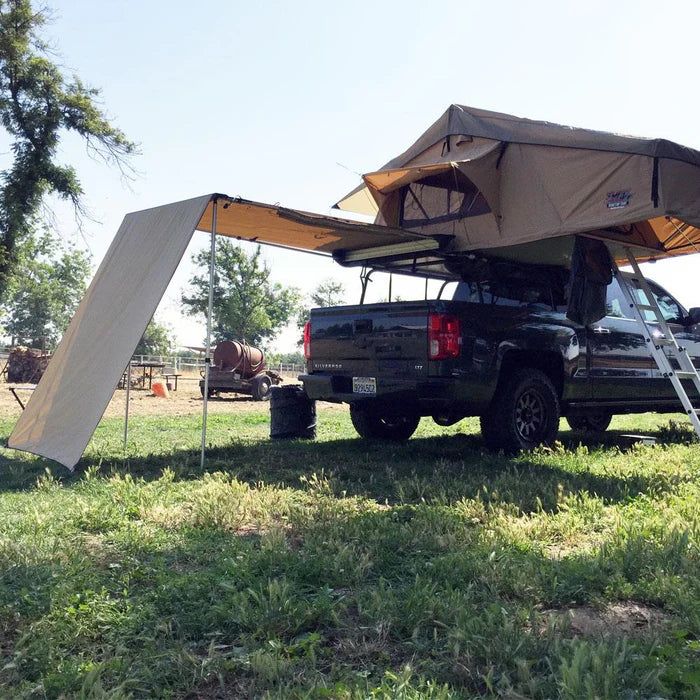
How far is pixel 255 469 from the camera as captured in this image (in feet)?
21.9

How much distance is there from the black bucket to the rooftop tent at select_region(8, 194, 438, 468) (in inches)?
71.0

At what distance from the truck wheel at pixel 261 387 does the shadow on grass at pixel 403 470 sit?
39.1ft

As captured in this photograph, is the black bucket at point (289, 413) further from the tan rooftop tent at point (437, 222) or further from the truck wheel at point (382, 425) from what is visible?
the tan rooftop tent at point (437, 222)

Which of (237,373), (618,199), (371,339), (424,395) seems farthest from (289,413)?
(237,373)

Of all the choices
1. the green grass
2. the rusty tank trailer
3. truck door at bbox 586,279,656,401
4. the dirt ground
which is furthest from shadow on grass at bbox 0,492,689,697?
the rusty tank trailer

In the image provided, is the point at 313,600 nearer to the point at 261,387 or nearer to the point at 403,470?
the point at 403,470

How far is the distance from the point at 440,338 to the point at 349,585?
11.1 ft

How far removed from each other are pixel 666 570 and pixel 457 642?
53.4 inches

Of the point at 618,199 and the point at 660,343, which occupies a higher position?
the point at 618,199

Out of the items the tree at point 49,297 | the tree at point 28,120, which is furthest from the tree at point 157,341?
the tree at point 28,120

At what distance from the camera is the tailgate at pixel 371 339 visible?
6.62m

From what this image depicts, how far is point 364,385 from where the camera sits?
7078 mm

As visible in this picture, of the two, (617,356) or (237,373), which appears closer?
(617,356)

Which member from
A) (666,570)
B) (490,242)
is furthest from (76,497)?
(490,242)
